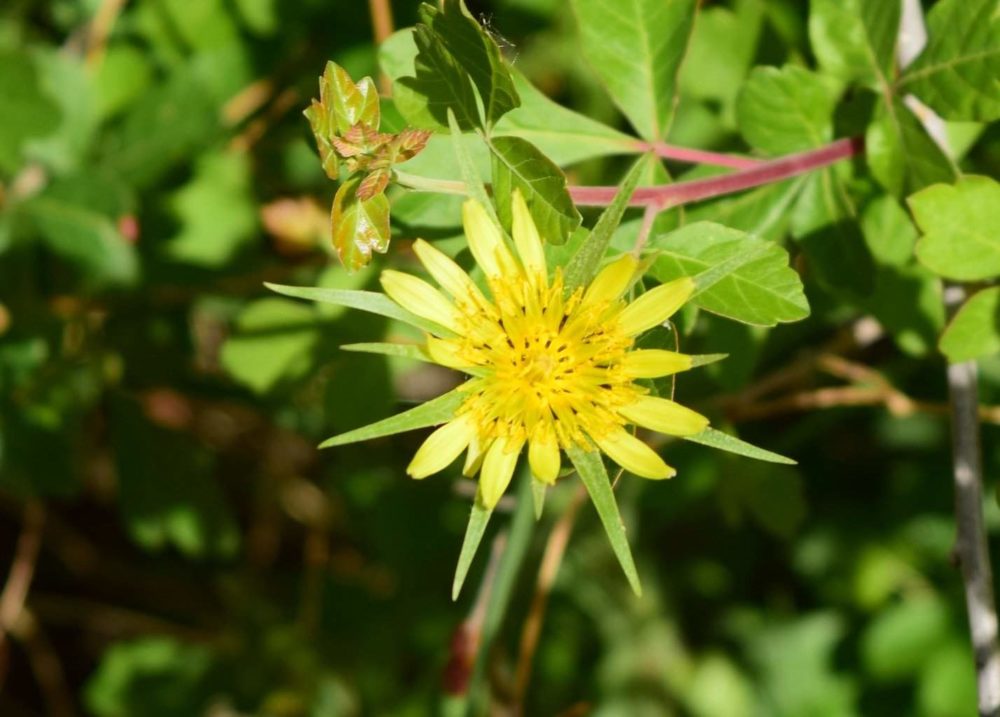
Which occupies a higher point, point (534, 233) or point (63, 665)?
point (534, 233)

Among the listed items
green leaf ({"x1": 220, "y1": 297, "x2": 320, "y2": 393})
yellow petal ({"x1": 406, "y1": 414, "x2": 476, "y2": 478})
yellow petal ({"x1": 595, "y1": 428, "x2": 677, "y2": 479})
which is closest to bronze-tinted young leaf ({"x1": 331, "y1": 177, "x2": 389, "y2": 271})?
yellow petal ({"x1": 406, "y1": 414, "x2": 476, "y2": 478})

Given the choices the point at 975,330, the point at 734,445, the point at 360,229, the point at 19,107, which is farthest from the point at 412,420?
the point at 19,107

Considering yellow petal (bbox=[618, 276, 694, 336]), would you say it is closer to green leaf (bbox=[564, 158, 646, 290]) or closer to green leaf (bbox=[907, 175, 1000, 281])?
green leaf (bbox=[564, 158, 646, 290])

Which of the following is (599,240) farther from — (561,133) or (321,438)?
(321,438)

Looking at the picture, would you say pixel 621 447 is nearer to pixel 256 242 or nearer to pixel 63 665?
pixel 256 242

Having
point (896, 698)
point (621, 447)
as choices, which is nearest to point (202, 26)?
point (621, 447)

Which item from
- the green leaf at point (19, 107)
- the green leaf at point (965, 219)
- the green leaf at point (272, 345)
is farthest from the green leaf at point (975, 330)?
the green leaf at point (19, 107)
